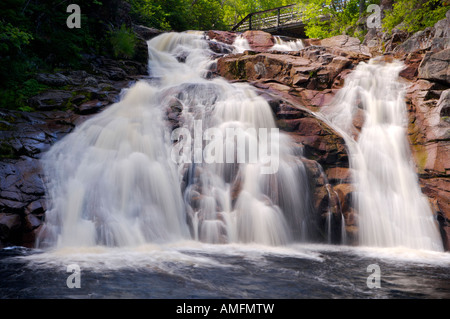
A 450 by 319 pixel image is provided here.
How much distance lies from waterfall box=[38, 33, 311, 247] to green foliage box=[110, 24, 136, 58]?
15.3 ft

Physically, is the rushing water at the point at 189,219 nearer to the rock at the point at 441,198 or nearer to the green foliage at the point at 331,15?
the rock at the point at 441,198

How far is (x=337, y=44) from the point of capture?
1530cm

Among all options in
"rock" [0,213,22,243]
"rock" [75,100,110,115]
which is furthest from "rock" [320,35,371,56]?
"rock" [0,213,22,243]

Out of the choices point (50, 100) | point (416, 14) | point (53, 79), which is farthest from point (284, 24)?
point (50, 100)

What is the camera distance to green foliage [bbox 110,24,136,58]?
13.1m

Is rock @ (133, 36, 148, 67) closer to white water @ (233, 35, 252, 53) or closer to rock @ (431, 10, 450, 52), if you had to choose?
white water @ (233, 35, 252, 53)

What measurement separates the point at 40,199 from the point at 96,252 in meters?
1.84

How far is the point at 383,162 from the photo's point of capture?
320 inches

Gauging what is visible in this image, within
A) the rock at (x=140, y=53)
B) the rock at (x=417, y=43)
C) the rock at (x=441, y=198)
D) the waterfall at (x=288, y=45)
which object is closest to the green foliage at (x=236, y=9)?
the waterfall at (x=288, y=45)

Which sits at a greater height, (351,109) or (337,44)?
(337,44)

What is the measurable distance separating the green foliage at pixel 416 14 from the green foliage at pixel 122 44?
34.9 feet

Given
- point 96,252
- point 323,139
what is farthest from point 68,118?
point 323,139

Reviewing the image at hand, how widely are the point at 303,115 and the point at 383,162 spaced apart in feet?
7.62
